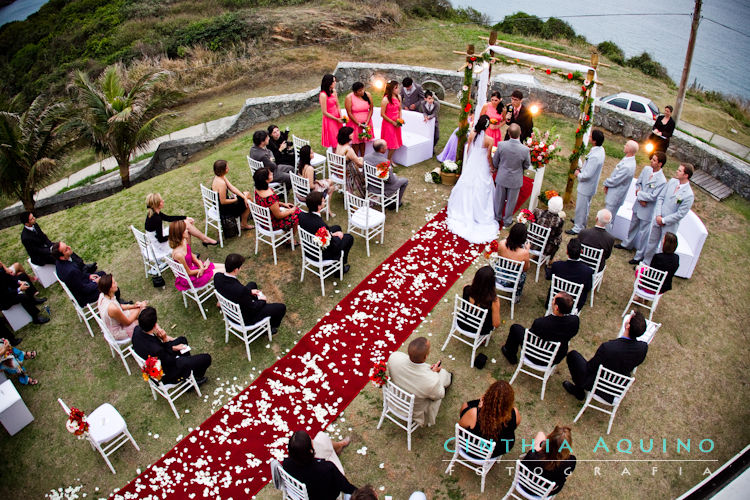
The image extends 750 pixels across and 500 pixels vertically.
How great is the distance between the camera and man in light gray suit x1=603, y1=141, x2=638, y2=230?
811cm

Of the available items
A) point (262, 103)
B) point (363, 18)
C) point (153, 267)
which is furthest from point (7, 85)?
point (153, 267)

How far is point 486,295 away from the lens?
596 cm

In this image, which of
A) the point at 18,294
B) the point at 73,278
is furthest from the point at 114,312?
the point at 18,294

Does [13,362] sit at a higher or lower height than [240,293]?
lower

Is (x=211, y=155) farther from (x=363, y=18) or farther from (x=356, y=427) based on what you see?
(x=363, y=18)

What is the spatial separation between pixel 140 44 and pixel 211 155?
20268mm

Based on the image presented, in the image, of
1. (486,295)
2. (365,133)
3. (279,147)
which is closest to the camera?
(486,295)

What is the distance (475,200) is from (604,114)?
640cm

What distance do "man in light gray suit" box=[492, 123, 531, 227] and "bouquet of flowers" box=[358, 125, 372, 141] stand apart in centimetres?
294

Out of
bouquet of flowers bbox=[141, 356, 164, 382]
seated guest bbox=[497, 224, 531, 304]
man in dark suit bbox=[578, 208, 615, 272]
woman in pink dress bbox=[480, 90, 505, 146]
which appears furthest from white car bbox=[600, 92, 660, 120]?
bouquet of flowers bbox=[141, 356, 164, 382]

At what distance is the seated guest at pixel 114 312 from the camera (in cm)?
600

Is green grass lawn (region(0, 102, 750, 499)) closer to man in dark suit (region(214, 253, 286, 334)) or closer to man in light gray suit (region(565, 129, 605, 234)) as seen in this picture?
man in dark suit (region(214, 253, 286, 334))

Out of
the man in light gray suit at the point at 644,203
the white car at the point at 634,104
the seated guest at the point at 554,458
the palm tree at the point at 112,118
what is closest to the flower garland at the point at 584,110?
the man in light gray suit at the point at 644,203

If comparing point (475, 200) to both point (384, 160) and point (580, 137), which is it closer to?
point (384, 160)
